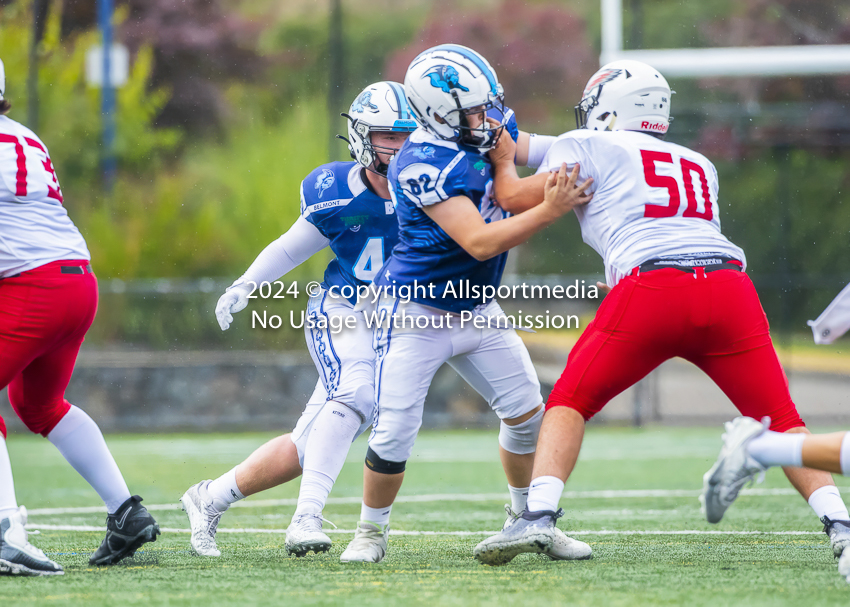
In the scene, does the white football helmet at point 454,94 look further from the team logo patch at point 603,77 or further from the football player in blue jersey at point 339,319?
the football player in blue jersey at point 339,319

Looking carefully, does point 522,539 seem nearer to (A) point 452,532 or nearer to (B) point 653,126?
(A) point 452,532

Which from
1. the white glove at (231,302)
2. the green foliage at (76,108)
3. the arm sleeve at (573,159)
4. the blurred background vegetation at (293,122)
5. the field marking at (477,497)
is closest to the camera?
the arm sleeve at (573,159)

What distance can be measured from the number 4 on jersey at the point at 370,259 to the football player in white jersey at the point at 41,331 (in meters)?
1.00

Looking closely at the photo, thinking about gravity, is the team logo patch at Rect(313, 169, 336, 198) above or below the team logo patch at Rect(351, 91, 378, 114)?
below

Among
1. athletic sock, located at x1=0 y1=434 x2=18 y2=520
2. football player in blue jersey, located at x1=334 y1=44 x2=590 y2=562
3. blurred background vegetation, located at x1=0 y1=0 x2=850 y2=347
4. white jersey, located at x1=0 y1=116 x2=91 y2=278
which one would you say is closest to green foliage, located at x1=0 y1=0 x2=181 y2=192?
blurred background vegetation, located at x1=0 y1=0 x2=850 y2=347

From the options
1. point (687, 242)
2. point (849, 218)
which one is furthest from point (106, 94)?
point (687, 242)

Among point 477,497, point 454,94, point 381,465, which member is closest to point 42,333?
point 381,465

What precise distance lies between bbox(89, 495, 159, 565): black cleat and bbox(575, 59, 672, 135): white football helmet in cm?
203

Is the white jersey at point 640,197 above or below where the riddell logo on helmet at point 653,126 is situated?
below

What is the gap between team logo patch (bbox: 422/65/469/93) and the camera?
3.22 meters

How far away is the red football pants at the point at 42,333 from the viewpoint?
3.10 metres

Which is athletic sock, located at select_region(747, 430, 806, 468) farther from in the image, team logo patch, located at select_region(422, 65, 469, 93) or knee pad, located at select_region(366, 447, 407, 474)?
team logo patch, located at select_region(422, 65, 469, 93)

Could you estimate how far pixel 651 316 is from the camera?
9.94 ft

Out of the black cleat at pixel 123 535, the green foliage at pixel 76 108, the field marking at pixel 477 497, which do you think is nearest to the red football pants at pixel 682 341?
the black cleat at pixel 123 535
